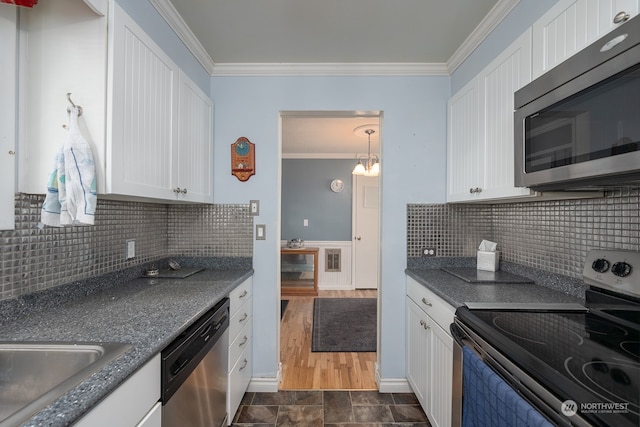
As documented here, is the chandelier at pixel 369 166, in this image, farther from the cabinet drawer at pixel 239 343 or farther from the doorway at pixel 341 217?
the cabinet drawer at pixel 239 343

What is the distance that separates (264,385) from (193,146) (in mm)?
1761

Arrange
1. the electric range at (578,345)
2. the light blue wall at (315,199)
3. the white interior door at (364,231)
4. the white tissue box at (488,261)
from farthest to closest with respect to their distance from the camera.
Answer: the light blue wall at (315,199) → the white interior door at (364,231) → the white tissue box at (488,261) → the electric range at (578,345)

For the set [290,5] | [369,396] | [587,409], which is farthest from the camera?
[369,396]

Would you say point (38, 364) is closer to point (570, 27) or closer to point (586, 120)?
point (586, 120)

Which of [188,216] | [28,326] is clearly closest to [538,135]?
[28,326]

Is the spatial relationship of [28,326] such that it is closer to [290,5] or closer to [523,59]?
[290,5]

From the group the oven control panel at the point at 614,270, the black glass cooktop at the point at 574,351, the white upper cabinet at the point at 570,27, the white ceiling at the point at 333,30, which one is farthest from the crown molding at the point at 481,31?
the black glass cooktop at the point at 574,351

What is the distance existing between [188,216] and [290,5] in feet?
5.08

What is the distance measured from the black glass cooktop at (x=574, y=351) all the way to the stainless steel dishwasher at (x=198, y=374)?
43.3 inches

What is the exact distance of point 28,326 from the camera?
0.96m

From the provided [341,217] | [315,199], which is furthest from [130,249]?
[341,217]

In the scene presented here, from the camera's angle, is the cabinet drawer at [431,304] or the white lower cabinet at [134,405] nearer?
the white lower cabinet at [134,405]

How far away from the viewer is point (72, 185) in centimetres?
99

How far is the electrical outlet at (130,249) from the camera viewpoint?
1660 millimetres
